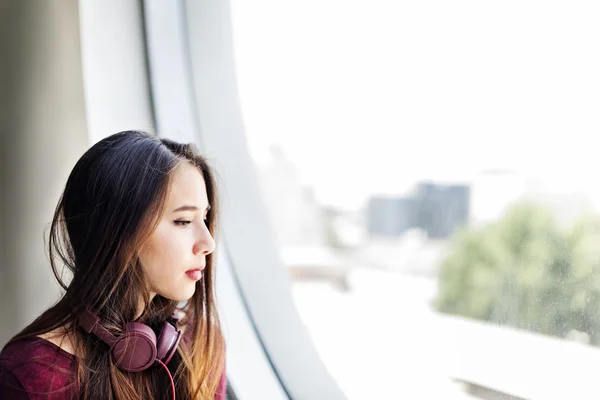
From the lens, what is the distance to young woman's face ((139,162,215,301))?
96 cm

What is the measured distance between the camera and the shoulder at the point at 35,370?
88 centimetres

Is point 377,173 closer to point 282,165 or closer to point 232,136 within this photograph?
point 282,165

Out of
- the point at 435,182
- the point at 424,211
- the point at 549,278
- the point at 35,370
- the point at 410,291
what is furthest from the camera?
the point at 424,211

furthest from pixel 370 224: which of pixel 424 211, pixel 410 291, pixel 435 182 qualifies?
pixel 435 182

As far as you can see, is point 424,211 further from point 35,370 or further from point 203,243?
point 35,370

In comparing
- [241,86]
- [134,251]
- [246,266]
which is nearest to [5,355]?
[134,251]

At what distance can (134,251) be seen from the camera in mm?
938

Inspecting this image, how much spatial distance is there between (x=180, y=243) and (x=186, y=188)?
0.09 m

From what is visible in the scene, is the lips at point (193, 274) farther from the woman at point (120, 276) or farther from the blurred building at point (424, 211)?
the blurred building at point (424, 211)

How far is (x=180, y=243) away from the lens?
97 centimetres

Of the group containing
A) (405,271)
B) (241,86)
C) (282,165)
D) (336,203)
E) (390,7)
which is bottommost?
(405,271)

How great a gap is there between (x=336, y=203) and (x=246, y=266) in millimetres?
8190

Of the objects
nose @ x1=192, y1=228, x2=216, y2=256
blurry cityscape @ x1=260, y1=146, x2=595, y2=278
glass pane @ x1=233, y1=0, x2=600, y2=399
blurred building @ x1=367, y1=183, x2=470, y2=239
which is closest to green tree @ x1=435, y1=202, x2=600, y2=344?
glass pane @ x1=233, y1=0, x2=600, y2=399

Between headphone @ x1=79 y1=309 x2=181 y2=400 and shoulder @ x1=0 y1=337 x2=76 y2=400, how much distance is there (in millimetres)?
57
